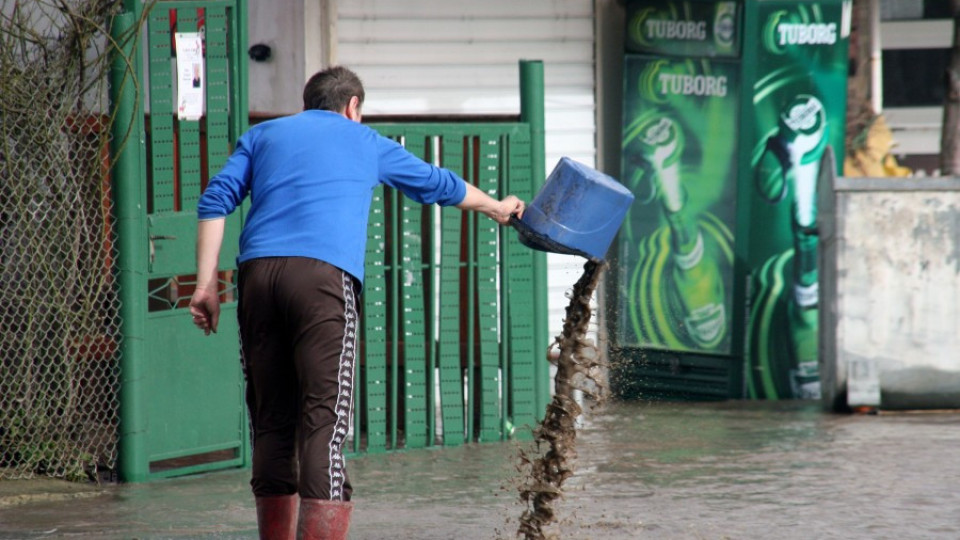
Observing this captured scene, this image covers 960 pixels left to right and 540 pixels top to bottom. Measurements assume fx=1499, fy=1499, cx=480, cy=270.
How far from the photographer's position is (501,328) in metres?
8.46

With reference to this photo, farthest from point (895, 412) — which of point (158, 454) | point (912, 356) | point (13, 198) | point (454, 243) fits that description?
point (13, 198)

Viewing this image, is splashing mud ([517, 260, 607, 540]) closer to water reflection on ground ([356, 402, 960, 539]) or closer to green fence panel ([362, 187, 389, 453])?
water reflection on ground ([356, 402, 960, 539])

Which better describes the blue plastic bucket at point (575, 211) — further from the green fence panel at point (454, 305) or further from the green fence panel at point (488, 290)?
the green fence panel at point (488, 290)

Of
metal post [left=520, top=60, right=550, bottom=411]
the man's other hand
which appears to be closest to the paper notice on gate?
metal post [left=520, top=60, right=550, bottom=411]

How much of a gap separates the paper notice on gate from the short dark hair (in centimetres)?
228

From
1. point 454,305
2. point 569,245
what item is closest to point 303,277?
point 569,245

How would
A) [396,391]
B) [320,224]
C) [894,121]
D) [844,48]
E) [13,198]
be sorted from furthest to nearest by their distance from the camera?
[894,121], [844,48], [396,391], [13,198], [320,224]

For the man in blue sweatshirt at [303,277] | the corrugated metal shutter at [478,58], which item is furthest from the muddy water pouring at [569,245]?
the corrugated metal shutter at [478,58]

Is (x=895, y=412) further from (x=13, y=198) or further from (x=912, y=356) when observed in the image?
(x=13, y=198)

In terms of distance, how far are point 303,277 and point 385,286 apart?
10.4 feet

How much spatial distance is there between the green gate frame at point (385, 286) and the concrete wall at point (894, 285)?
2243 millimetres

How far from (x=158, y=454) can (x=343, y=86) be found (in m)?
2.90

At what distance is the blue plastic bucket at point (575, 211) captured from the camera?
17.7 feet

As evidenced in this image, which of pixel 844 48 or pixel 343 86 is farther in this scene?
pixel 844 48
